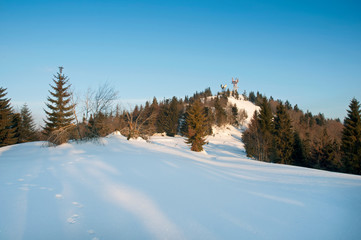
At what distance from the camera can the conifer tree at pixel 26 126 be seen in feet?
90.3

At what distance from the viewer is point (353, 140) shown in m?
18.7

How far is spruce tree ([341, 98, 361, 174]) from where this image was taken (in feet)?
58.1

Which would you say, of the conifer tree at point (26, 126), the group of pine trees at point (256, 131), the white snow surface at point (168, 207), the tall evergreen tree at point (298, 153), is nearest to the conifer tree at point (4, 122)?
the group of pine trees at point (256, 131)

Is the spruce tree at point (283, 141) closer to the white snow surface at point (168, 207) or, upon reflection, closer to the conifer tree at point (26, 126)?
the white snow surface at point (168, 207)

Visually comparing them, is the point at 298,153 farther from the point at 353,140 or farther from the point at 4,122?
the point at 4,122

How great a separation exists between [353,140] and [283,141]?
23.3 ft

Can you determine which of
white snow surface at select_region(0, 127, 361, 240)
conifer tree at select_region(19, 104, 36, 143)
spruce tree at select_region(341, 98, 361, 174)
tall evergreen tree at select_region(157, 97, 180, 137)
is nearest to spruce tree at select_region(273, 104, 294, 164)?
spruce tree at select_region(341, 98, 361, 174)

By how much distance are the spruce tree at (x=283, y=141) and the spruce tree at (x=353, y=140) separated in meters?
5.61

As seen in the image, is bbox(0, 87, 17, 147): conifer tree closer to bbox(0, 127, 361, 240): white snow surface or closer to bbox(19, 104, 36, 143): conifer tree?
bbox(19, 104, 36, 143): conifer tree

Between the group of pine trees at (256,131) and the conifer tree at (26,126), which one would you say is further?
the conifer tree at (26,126)

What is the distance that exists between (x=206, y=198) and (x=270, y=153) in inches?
944

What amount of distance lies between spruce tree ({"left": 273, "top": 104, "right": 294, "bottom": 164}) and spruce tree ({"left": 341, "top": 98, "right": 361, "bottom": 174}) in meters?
5.61

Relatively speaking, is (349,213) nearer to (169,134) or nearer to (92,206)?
(92,206)

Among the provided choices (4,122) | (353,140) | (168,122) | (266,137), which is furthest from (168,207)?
(168,122)
